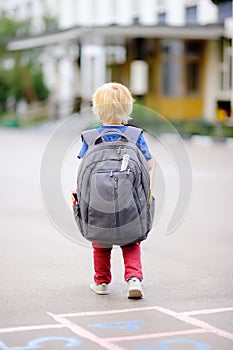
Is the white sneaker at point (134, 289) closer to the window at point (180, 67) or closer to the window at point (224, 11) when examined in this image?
the window at point (224, 11)

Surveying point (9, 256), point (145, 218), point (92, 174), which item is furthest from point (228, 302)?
point (9, 256)

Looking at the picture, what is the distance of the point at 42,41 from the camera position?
44.1 m

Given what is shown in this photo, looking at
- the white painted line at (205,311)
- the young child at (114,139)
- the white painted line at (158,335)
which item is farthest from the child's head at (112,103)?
the white painted line at (158,335)

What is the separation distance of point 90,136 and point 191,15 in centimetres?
3620

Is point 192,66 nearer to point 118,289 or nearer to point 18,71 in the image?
point 18,71

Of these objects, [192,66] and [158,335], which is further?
[192,66]

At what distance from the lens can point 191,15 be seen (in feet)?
140

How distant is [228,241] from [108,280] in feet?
11.0

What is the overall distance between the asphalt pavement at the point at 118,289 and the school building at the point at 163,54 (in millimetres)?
23411

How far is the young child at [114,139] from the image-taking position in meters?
7.14

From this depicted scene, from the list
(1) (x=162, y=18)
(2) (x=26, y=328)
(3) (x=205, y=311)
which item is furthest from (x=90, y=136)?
(1) (x=162, y=18)

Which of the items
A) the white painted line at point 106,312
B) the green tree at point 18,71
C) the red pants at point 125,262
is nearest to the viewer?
the white painted line at point 106,312

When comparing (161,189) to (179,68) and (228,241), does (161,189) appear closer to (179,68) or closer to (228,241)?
(228,241)

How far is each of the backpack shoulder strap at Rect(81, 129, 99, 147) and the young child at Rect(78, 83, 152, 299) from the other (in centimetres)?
3
